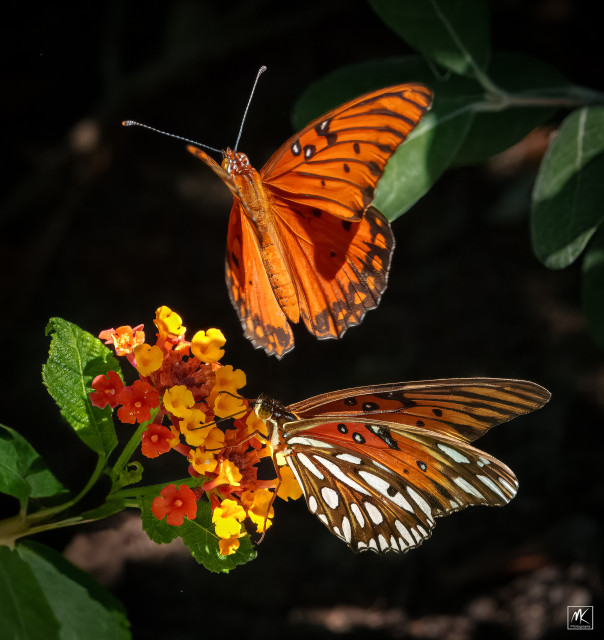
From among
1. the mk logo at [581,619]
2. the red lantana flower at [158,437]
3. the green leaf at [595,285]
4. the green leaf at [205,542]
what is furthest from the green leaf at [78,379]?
the mk logo at [581,619]

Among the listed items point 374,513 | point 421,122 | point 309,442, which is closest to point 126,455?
point 309,442

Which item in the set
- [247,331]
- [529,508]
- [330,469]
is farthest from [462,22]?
[529,508]

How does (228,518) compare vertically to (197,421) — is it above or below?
below

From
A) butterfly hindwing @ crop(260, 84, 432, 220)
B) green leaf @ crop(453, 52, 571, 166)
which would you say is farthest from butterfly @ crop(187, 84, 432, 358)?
green leaf @ crop(453, 52, 571, 166)

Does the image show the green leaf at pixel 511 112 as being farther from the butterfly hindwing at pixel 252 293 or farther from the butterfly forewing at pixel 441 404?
the butterfly forewing at pixel 441 404

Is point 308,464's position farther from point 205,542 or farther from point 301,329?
point 301,329

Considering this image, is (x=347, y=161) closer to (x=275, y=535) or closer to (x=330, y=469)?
(x=330, y=469)
